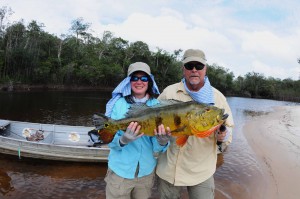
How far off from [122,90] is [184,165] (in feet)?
4.39

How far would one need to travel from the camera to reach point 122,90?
375 cm

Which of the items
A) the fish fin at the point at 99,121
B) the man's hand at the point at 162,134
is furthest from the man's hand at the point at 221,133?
the fish fin at the point at 99,121

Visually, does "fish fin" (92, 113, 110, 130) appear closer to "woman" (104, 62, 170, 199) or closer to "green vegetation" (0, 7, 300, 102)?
"woman" (104, 62, 170, 199)

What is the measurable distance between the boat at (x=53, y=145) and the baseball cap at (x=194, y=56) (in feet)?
24.4

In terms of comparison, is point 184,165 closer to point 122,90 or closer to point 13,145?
point 122,90

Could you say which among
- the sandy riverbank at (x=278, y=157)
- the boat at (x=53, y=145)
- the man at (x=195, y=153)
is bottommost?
the sandy riverbank at (x=278, y=157)

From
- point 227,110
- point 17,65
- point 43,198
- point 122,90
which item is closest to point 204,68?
point 227,110

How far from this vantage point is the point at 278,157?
1520cm

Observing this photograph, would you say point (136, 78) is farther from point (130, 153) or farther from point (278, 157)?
point (278, 157)

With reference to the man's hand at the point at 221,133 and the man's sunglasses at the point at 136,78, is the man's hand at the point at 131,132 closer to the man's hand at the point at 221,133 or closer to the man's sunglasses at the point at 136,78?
the man's sunglasses at the point at 136,78

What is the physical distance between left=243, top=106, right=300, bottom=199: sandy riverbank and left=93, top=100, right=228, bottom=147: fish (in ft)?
26.8

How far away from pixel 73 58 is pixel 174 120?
63218 mm

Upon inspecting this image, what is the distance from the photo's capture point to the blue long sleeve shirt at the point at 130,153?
361 cm

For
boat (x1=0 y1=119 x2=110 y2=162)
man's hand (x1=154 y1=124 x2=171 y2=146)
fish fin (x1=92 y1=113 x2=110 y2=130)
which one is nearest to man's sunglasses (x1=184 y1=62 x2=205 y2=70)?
man's hand (x1=154 y1=124 x2=171 y2=146)
